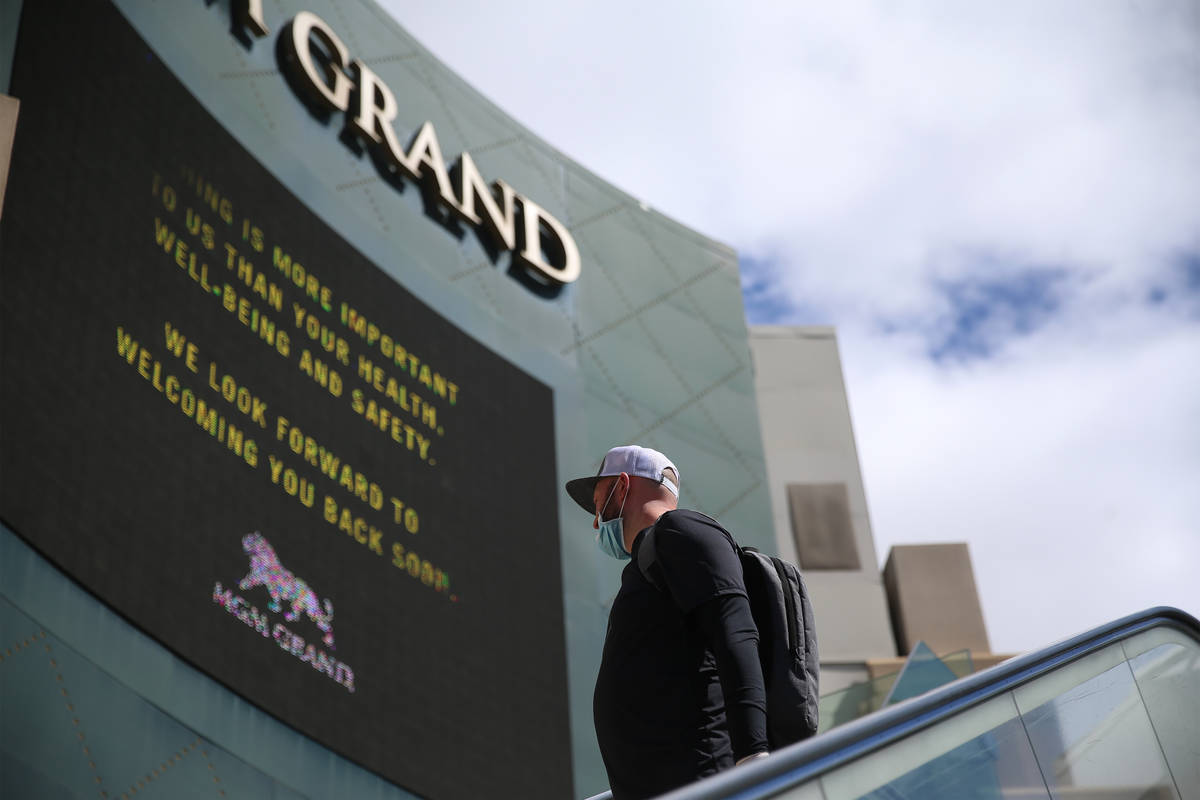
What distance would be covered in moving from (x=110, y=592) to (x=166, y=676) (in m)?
0.54

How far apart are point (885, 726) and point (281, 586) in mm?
4551

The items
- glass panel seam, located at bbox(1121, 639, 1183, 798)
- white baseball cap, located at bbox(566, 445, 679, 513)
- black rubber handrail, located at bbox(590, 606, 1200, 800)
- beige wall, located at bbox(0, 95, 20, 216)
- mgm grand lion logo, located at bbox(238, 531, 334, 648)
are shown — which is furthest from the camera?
mgm grand lion logo, located at bbox(238, 531, 334, 648)

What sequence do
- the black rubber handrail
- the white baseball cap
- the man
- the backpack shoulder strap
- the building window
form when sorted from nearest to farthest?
the black rubber handrail
the man
the backpack shoulder strap
the white baseball cap
the building window

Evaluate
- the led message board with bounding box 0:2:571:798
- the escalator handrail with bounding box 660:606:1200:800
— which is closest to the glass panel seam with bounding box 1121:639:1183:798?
the escalator handrail with bounding box 660:606:1200:800

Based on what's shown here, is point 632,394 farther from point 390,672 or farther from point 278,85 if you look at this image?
point 390,672

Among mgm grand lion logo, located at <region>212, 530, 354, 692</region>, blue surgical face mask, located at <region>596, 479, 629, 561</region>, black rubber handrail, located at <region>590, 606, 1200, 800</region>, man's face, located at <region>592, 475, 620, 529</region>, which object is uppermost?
mgm grand lion logo, located at <region>212, 530, 354, 692</region>

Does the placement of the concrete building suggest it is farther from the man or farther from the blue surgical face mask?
the man

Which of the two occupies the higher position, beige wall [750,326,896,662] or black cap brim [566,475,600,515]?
beige wall [750,326,896,662]

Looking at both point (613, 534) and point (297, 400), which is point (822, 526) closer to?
point (297, 400)

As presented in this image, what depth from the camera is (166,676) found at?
5.79m

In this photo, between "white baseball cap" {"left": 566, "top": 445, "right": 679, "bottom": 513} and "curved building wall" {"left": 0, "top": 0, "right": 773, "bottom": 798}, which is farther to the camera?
"curved building wall" {"left": 0, "top": 0, "right": 773, "bottom": 798}


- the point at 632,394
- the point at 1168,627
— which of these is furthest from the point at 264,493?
the point at 632,394

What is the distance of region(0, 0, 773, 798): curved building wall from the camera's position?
5660mm

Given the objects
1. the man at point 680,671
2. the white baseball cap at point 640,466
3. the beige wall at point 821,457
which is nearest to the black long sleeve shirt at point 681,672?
the man at point 680,671
